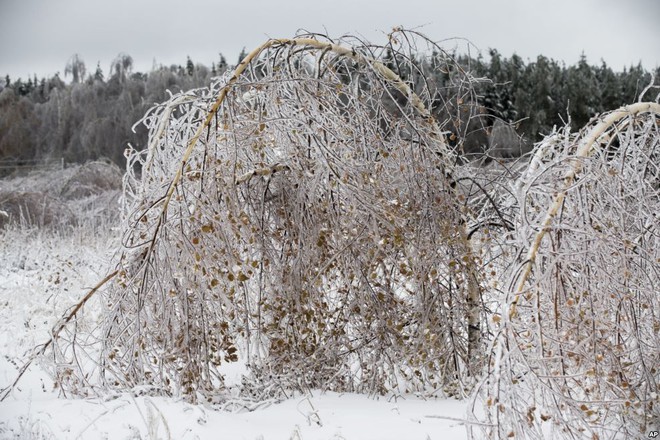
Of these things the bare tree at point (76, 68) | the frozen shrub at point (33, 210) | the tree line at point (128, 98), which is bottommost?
the frozen shrub at point (33, 210)

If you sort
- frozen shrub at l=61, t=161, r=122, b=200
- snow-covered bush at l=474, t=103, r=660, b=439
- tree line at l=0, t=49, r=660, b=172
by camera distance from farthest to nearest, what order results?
tree line at l=0, t=49, r=660, b=172 < frozen shrub at l=61, t=161, r=122, b=200 < snow-covered bush at l=474, t=103, r=660, b=439

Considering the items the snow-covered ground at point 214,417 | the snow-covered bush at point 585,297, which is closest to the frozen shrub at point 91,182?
the snow-covered ground at point 214,417

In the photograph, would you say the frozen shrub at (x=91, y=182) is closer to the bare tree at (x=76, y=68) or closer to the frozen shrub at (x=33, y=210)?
the frozen shrub at (x=33, y=210)

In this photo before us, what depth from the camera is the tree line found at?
28.5 meters

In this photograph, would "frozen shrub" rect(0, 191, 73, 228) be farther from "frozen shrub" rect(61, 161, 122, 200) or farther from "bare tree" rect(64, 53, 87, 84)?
"bare tree" rect(64, 53, 87, 84)

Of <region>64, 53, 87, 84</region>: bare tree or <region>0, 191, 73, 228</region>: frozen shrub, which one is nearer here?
<region>0, 191, 73, 228</region>: frozen shrub

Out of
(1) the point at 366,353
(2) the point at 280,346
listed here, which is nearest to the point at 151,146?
(2) the point at 280,346

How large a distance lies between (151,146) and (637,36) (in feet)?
12.8

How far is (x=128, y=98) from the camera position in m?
34.3

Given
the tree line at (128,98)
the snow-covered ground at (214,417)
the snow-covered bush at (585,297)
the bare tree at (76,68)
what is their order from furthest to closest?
the bare tree at (76,68) < the tree line at (128,98) < the snow-covered ground at (214,417) < the snow-covered bush at (585,297)

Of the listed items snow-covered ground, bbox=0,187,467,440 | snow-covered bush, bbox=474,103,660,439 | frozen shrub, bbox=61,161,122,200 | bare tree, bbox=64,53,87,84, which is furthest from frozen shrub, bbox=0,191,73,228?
bare tree, bbox=64,53,87,84

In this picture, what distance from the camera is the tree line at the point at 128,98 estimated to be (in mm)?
28531

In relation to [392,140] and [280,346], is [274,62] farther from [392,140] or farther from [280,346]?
[280,346]

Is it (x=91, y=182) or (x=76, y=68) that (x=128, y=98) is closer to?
(x=76, y=68)
